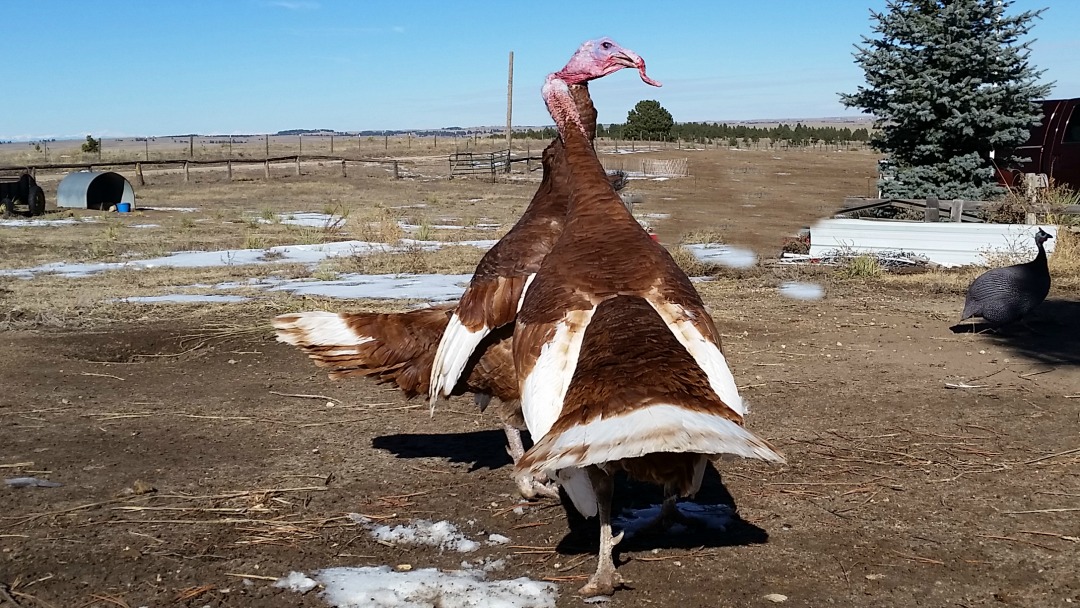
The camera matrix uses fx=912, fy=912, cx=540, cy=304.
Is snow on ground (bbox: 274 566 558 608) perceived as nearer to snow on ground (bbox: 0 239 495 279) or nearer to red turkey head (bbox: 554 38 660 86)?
red turkey head (bbox: 554 38 660 86)

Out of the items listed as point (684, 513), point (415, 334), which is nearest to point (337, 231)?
point (415, 334)

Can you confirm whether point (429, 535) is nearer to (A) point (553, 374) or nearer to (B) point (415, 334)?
(A) point (553, 374)

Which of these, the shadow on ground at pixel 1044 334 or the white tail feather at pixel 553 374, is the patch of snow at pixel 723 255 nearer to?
the shadow on ground at pixel 1044 334

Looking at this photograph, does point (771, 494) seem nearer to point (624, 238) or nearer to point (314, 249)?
point (624, 238)

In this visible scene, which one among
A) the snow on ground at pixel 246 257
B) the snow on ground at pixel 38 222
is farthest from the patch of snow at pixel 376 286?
the snow on ground at pixel 38 222

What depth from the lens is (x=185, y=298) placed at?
10102 millimetres

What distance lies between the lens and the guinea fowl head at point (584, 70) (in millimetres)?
4898

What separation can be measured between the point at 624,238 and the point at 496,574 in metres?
1.53

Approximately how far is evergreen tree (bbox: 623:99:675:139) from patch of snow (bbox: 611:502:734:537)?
76.0 meters

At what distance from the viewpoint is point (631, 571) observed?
12.4 ft

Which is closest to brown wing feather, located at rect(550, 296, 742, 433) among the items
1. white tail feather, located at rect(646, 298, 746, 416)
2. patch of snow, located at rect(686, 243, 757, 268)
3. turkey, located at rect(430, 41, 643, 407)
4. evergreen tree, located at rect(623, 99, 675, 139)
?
white tail feather, located at rect(646, 298, 746, 416)

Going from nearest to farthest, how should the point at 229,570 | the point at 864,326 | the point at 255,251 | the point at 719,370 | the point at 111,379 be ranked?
1. the point at 719,370
2. the point at 229,570
3. the point at 111,379
4. the point at 864,326
5. the point at 255,251

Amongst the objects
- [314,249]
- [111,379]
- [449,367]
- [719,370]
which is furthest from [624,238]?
[314,249]

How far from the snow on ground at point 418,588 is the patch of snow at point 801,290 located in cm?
726
